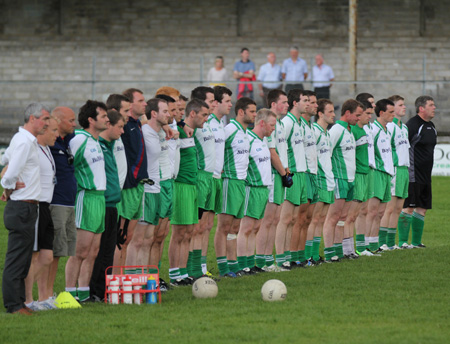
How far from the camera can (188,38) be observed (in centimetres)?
3438

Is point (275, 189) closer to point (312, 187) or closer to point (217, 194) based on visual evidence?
point (312, 187)

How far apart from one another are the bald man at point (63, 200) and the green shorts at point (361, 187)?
6283 millimetres

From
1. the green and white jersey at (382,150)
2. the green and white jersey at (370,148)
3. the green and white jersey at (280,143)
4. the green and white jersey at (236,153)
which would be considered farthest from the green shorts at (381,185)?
A: the green and white jersey at (236,153)

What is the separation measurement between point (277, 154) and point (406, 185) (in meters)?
3.91

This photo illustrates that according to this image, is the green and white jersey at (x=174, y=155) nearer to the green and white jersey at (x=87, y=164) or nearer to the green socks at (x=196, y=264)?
the green socks at (x=196, y=264)

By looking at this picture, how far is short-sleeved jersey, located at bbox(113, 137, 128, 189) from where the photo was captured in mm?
10188

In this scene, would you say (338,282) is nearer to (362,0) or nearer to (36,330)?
(36,330)

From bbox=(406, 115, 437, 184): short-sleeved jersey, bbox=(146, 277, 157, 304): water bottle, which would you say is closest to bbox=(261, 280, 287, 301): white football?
bbox=(146, 277, 157, 304): water bottle

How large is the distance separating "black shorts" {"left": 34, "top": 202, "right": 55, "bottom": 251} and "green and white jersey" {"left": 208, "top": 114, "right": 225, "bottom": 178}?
10.9 feet

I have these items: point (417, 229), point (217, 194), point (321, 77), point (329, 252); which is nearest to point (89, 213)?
point (217, 194)

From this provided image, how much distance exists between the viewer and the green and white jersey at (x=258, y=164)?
492 inches

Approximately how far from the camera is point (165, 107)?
35.6 feet

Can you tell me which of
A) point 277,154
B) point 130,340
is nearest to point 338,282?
point 277,154

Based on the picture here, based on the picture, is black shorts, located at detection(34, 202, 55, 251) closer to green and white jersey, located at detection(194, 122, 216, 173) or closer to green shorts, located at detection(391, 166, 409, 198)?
green and white jersey, located at detection(194, 122, 216, 173)
